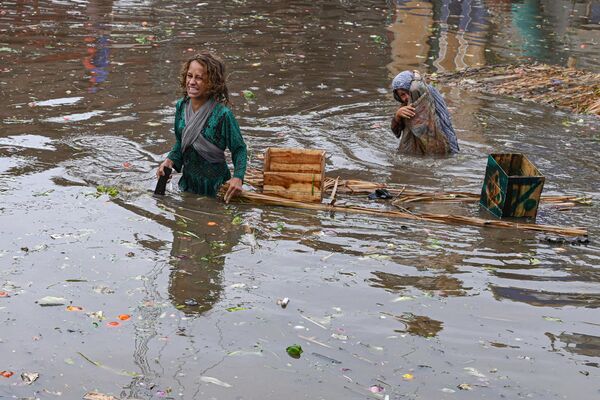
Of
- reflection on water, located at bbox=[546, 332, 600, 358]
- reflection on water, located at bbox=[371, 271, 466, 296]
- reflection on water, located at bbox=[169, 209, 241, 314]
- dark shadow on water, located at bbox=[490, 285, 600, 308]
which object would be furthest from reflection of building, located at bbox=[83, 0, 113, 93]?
reflection on water, located at bbox=[546, 332, 600, 358]

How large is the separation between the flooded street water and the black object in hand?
0.13 metres

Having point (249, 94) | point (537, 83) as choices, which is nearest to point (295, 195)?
point (249, 94)

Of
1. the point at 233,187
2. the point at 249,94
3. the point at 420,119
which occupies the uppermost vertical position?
the point at 420,119

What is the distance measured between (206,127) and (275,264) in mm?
1441

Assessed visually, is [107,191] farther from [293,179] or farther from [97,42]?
[97,42]

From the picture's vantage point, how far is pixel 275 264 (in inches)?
245

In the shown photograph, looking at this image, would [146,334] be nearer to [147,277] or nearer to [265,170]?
[147,277]

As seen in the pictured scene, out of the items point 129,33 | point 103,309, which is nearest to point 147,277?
point 103,309

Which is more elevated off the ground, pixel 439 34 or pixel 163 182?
pixel 439 34

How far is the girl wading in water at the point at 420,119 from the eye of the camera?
905 centimetres

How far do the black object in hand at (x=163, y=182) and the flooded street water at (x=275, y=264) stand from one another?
0.41ft

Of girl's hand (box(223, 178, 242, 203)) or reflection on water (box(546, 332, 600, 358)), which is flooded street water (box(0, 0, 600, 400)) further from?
girl's hand (box(223, 178, 242, 203))

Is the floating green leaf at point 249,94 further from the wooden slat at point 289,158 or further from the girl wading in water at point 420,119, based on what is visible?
the wooden slat at point 289,158

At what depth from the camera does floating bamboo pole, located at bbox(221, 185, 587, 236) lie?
697cm
